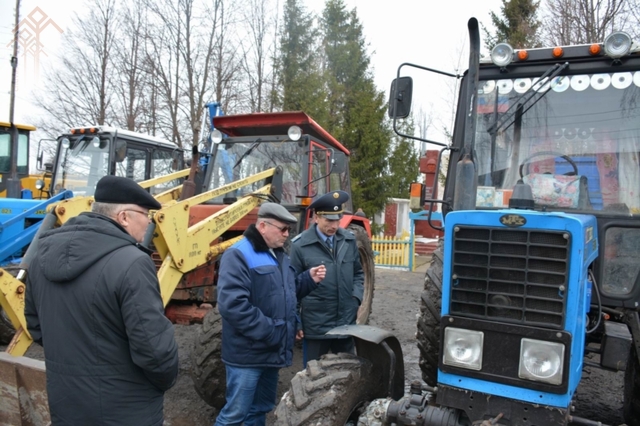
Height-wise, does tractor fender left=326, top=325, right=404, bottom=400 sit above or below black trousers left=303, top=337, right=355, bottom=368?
above

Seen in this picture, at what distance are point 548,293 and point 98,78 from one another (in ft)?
70.9

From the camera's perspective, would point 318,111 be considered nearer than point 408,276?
No

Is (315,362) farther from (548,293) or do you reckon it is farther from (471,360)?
(548,293)

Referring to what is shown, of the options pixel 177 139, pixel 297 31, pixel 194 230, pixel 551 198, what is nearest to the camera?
pixel 551 198

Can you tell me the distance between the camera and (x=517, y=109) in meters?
3.34

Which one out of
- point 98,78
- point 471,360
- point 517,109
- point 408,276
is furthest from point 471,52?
point 98,78

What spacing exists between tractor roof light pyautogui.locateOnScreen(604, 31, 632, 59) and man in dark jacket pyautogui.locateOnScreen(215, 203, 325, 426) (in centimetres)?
234

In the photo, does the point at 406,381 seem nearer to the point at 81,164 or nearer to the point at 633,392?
the point at 633,392

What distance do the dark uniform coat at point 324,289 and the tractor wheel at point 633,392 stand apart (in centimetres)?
190

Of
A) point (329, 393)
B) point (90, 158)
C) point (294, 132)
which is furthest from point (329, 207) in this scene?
point (90, 158)

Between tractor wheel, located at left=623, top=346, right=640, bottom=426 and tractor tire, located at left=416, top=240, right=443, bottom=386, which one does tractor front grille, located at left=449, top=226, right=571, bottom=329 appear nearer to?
tractor tire, located at left=416, top=240, right=443, bottom=386

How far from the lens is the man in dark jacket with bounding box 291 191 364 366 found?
11.9 ft

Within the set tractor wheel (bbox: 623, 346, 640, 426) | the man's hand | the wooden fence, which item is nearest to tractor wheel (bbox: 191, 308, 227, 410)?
the man's hand

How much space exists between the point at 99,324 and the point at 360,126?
711 inches
